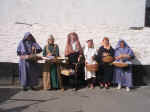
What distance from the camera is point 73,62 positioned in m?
4.59

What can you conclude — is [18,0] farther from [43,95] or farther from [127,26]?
[127,26]

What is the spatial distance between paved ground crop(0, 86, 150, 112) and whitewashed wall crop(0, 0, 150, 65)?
156 centimetres

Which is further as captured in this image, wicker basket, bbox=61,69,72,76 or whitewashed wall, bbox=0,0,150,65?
whitewashed wall, bbox=0,0,150,65

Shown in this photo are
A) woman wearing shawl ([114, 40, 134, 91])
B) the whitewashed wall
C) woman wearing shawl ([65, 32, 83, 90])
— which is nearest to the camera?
woman wearing shawl ([65, 32, 83, 90])

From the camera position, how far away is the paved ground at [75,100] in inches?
128

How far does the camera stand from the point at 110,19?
5512 millimetres

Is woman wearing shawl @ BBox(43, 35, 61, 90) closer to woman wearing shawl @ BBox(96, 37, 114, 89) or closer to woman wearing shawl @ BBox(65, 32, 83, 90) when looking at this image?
woman wearing shawl @ BBox(65, 32, 83, 90)

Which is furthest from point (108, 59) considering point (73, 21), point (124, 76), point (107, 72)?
point (73, 21)

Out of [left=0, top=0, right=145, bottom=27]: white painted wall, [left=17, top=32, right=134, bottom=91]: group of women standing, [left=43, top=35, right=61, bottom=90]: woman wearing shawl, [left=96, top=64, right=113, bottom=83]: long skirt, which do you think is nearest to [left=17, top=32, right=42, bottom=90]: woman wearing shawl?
[left=17, top=32, right=134, bottom=91]: group of women standing

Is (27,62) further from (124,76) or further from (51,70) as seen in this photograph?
(124,76)

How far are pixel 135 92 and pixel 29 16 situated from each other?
453 centimetres

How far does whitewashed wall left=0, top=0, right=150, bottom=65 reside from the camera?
17.2 feet

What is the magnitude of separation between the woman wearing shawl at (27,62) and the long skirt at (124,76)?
2.73m

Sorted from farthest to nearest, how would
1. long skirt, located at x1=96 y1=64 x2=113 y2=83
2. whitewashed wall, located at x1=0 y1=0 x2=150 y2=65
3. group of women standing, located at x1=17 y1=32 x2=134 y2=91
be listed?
whitewashed wall, located at x1=0 y1=0 x2=150 y2=65
long skirt, located at x1=96 y1=64 x2=113 y2=83
group of women standing, located at x1=17 y1=32 x2=134 y2=91
